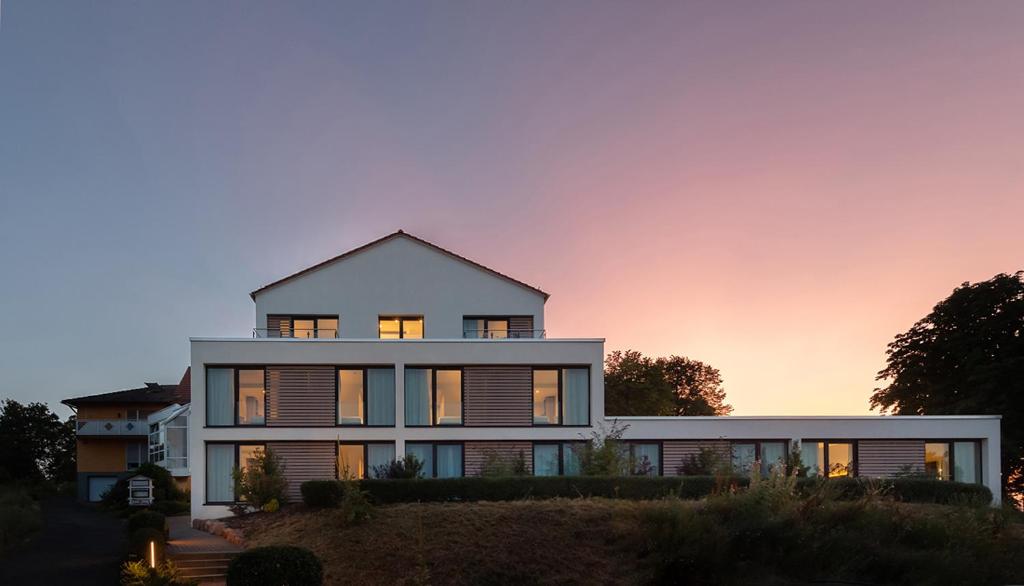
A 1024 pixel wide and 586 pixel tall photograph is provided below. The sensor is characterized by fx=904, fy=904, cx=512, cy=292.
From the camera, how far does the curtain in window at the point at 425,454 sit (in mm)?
26922

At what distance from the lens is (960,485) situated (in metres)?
24.2

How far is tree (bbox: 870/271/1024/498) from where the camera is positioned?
36.2 metres

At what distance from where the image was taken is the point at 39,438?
66.9m

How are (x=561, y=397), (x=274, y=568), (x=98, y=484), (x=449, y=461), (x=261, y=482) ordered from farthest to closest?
(x=98, y=484) < (x=561, y=397) < (x=449, y=461) < (x=261, y=482) < (x=274, y=568)

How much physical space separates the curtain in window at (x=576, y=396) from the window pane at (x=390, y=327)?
8.54 metres

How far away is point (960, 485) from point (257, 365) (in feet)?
65.6

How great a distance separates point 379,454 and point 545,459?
16.3 feet

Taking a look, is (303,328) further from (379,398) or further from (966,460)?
(966,460)

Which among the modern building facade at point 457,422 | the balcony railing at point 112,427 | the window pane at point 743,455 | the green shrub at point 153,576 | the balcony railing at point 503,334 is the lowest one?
the balcony railing at point 112,427

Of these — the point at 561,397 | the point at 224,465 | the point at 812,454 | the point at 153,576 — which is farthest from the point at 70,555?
the point at 812,454

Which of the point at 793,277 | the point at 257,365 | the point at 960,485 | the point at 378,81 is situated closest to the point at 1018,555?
the point at 960,485

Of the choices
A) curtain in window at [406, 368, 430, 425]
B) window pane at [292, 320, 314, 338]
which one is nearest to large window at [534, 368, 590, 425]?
curtain in window at [406, 368, 430, 425]

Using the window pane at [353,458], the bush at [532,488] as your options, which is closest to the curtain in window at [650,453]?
the bush at [532,488]

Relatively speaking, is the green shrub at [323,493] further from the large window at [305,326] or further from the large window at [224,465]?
the large window at [305,326]
